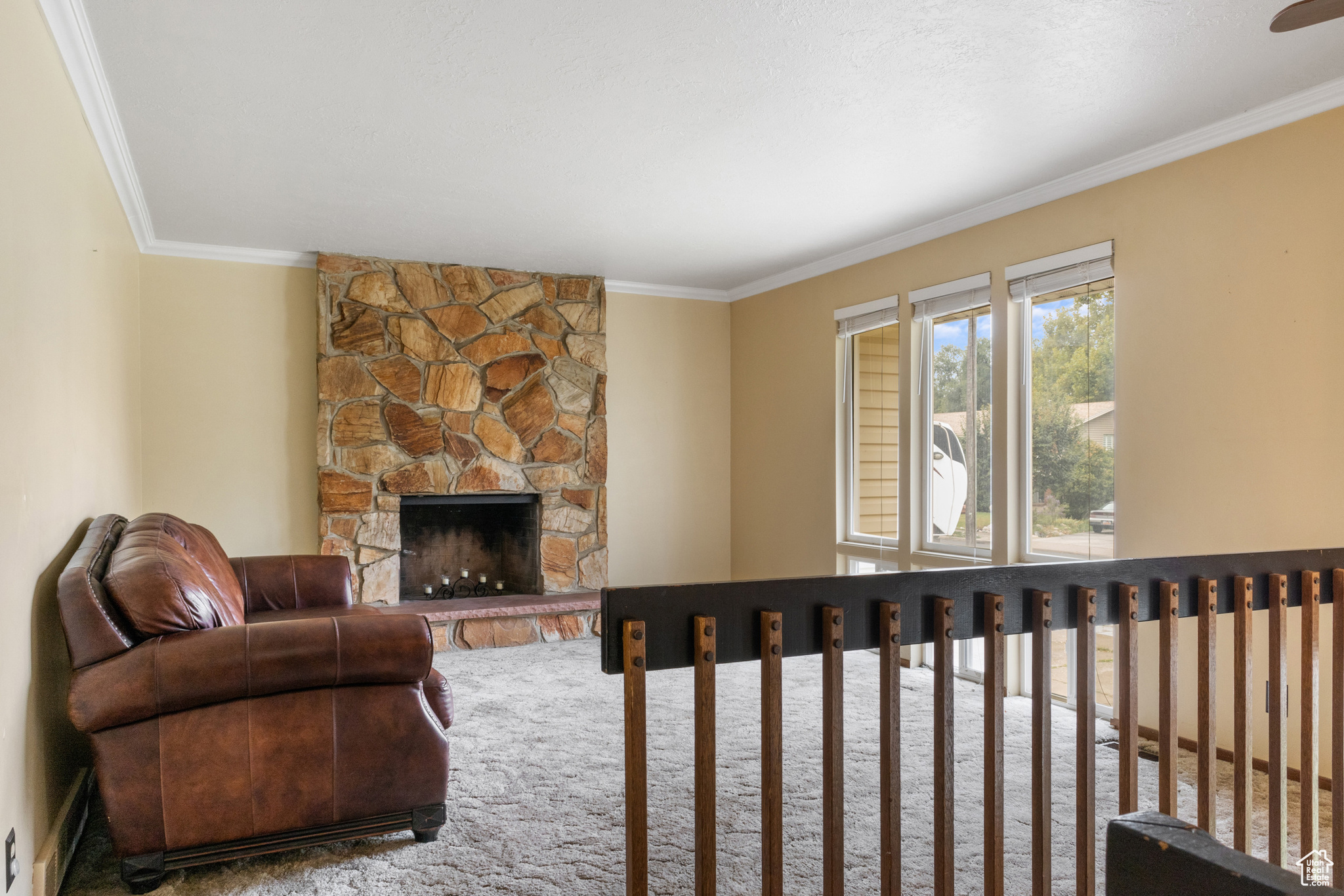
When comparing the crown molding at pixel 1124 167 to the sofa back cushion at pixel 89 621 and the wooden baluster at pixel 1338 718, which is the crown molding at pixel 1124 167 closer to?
the wooden baluster at pixel 1338 718

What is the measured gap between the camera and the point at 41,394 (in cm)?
235

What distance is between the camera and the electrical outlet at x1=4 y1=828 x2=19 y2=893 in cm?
187

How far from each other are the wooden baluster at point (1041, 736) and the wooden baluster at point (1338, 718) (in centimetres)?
98

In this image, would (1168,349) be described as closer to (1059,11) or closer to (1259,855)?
(1059,11)

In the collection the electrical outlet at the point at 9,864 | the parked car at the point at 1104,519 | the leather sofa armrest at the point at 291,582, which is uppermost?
the parked car at the point at 1104,519

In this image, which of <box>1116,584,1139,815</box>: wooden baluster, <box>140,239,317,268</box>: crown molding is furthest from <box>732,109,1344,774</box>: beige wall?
<box>140,239,317,268</box>: crown molding

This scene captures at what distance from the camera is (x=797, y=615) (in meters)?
1.51

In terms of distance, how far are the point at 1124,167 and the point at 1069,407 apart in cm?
110

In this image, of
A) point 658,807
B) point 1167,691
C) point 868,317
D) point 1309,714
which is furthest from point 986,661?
point 868,317

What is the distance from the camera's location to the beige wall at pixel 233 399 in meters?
5.05

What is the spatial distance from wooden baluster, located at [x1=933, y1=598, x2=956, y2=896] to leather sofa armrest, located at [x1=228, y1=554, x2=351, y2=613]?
330 cm

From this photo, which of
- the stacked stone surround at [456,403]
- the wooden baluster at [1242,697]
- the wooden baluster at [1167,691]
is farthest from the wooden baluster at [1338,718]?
the stacked stone surround at [456,403]

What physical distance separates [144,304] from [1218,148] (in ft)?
18.5

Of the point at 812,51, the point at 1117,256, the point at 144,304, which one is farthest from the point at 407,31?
the point at 144,304
